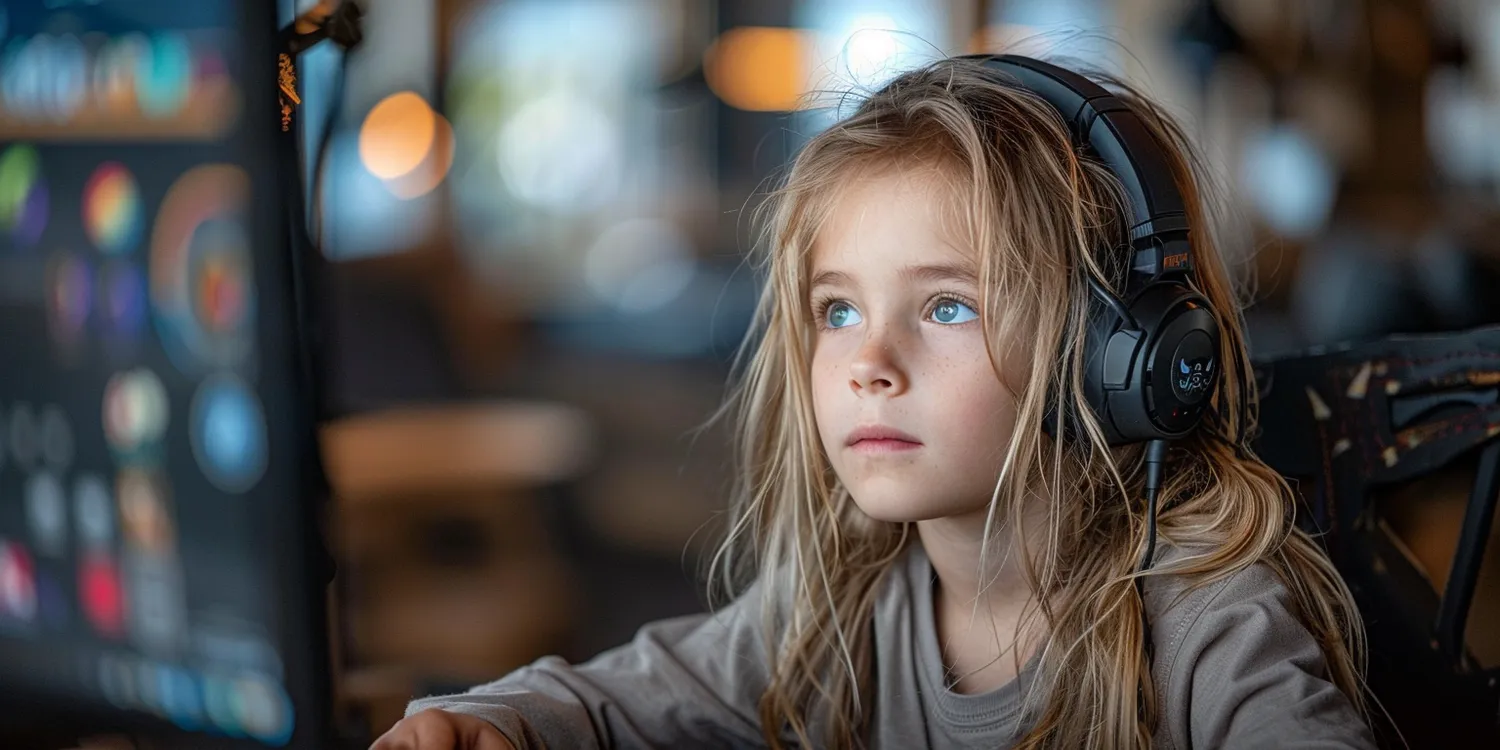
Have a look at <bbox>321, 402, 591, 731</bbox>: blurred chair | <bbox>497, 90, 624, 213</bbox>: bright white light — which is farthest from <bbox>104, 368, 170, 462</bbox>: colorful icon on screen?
<bbox>497, 90, 624, 213</bbox>: bright white light

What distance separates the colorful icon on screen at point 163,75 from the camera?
811 mm

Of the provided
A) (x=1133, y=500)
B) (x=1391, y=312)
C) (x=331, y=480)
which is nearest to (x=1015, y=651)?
(x=1133, y=500)

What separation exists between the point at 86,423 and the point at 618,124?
3.96m

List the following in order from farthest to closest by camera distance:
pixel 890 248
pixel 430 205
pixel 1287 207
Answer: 1. pixel 430 205
2. pixel 1287 207
3. pixel 890 248

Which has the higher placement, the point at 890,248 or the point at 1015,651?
the point at 890,248

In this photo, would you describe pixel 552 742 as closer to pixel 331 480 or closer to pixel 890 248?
pixel 331 480

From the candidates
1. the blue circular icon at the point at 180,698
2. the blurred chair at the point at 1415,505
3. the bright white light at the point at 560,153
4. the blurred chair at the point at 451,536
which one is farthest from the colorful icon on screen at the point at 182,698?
the bright white light at the point at 560,153

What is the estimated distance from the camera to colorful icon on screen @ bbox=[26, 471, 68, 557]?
0.89 meters

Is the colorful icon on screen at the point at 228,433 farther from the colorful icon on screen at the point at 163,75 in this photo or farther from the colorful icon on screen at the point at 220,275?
the colorful icon on screen at the point at 163,75

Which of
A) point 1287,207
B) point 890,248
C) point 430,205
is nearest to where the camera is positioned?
point 890,248

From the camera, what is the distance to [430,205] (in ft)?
14.8

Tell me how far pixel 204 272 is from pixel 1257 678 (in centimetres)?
65

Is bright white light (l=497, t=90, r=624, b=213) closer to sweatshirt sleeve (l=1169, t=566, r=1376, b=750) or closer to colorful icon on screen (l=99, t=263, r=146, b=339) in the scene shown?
colorful icon on screen (l=99, t=263, r=146, b=339)

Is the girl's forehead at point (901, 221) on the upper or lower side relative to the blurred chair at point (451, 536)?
upper
